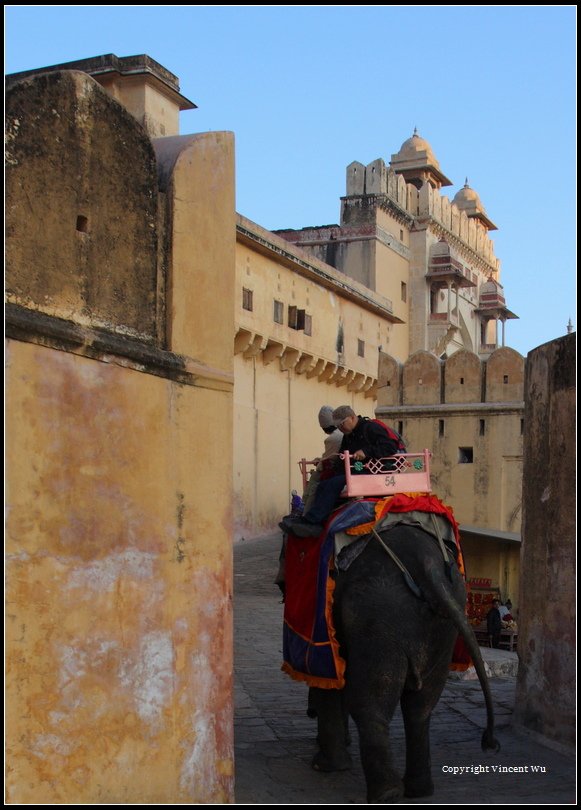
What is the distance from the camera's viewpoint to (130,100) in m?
15.8

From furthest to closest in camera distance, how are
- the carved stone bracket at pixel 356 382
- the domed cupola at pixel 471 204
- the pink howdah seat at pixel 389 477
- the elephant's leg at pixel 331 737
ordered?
the domed cupola at pixel 471 204
the carved stone bracket at pixel 356 382
the elephant's leg at pixel 331 737
the pink howdah seat at pixel 389 477

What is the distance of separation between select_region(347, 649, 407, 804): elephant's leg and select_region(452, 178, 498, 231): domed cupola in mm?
47789

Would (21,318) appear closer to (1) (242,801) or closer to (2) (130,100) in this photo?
(1) (242,801)

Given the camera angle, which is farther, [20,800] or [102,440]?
[102,440]

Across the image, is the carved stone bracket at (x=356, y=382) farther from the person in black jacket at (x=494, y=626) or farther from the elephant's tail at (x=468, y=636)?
the elephant's tail at (x=468, y=636)

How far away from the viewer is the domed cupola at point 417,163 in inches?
1807

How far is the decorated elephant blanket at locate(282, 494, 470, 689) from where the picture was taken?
673 cm

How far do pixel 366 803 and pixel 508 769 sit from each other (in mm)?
1195

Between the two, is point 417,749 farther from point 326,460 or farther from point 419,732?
point 326,460

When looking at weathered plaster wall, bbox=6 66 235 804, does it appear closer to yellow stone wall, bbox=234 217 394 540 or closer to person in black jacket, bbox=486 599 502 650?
person in black jacket, bbox=486 599 502 650

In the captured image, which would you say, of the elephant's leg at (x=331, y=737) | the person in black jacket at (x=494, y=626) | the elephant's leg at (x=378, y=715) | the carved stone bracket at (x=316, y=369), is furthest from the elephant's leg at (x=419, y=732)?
the carved stone bracket at (x=316, y=369)

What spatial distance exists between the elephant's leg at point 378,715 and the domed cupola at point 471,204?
4779 cm

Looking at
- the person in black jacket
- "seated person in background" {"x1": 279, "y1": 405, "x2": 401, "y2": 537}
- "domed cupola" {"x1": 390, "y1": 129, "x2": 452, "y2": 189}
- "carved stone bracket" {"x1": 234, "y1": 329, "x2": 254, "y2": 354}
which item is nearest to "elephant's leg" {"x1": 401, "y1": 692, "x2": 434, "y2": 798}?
"seated person in background" {"x1": 279, "y1": 405, "x2": 401, "y2": 537}

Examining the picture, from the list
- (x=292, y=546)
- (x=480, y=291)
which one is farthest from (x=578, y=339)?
(x=480, y=291)
